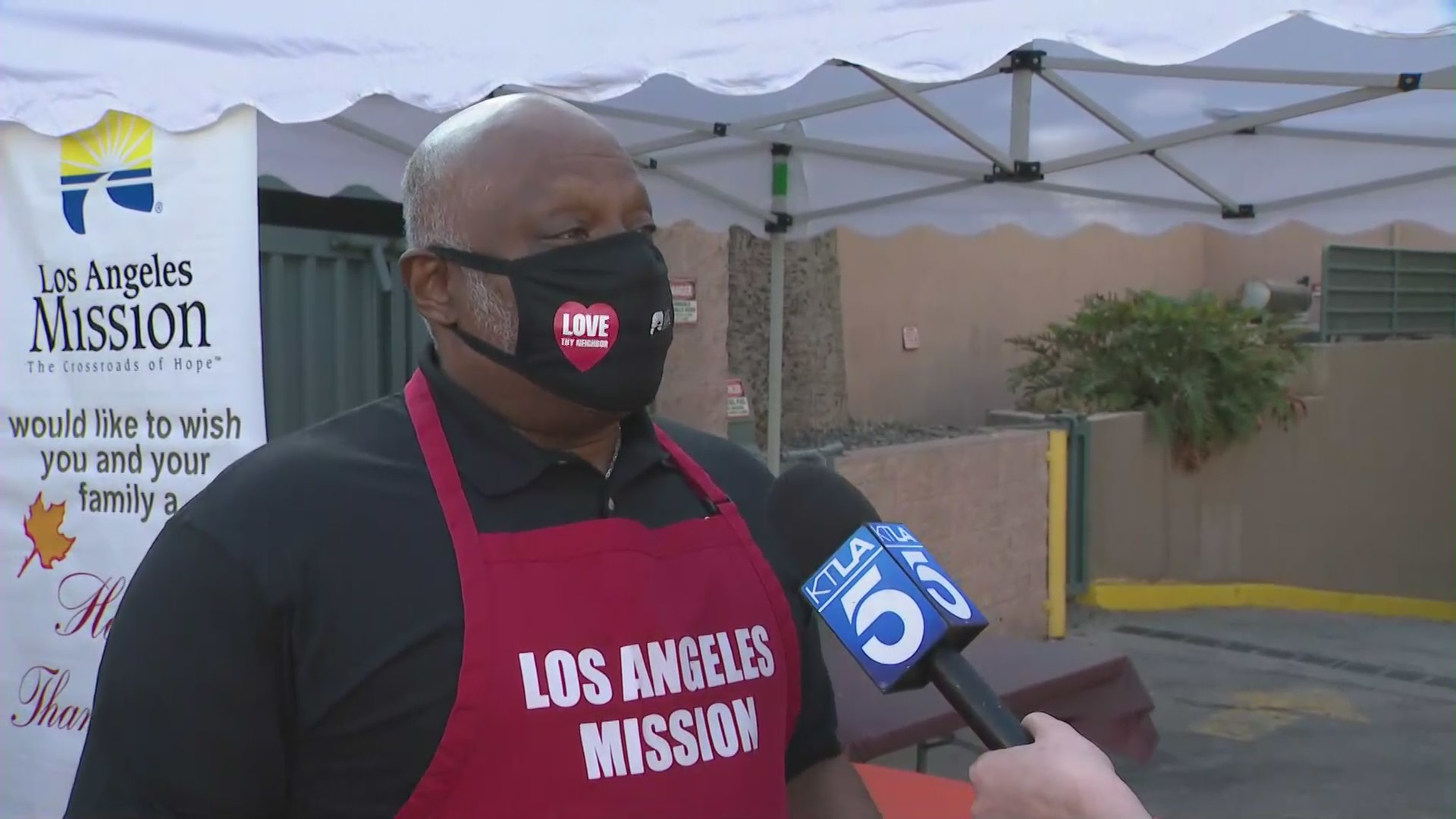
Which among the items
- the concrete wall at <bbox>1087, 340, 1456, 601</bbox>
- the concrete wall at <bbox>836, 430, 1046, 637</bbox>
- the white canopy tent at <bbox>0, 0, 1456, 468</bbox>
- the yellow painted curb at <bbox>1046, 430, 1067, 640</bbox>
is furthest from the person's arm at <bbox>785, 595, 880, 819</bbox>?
the concrete wall at <bbox>1087, 340, 1456, 601</bbox>

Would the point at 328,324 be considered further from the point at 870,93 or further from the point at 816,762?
the point at 816,762

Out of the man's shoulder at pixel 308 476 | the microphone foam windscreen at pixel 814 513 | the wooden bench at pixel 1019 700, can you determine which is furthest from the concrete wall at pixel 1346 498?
the man's shoulder at pixel 308 476

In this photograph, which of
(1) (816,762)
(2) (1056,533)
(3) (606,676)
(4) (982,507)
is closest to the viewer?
(3) (606,676)

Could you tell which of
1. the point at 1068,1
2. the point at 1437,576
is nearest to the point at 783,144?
the point at 1068,1

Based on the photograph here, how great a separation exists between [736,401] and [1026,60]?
3.08m

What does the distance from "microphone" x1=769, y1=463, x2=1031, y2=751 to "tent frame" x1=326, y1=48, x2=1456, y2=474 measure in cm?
228

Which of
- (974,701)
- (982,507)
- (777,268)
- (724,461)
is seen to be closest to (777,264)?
(777,268)

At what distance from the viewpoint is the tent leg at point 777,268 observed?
475 centimetres

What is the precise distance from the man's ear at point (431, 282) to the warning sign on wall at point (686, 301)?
15.3ft

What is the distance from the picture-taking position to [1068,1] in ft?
8.14

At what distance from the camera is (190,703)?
54.6 inches

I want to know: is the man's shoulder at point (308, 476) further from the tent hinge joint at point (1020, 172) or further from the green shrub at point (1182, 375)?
the green shrub at point (1182, 375)

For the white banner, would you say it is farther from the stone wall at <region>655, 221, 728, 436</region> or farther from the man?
the stone wall at <region>655, 221, 728, 436</region>

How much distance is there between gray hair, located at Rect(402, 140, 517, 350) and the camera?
Answer: 1.62 metres
